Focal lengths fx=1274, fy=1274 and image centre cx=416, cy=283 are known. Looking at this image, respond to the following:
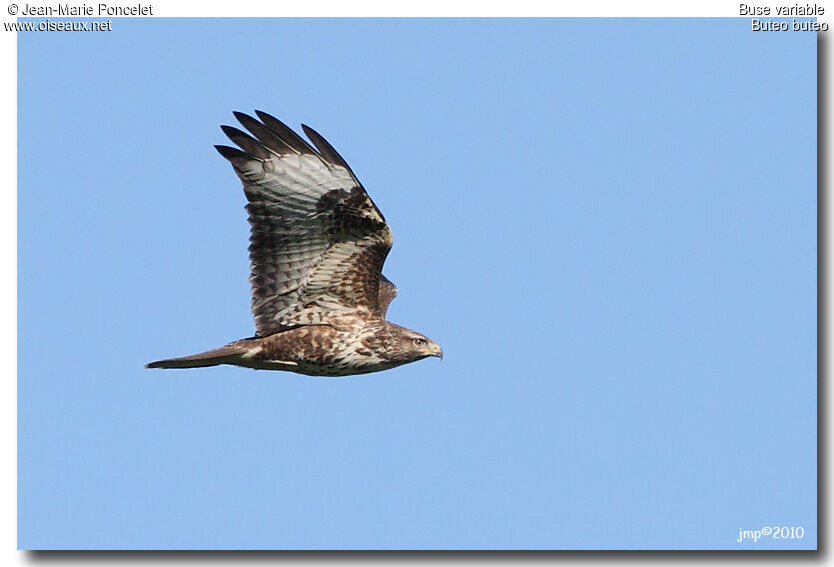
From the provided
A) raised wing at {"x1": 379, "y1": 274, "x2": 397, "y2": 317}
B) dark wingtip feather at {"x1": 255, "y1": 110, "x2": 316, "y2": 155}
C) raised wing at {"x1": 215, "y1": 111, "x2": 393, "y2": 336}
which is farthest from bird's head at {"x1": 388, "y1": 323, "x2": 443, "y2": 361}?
dark wingtip feather at {"x1": 255, "y1": 110, "x2": 316, "y2": 155}

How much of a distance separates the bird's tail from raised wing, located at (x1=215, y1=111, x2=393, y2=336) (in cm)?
34

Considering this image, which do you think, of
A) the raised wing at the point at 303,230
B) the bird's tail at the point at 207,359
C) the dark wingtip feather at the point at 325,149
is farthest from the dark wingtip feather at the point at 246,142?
the bird's tail at the point at 207,359

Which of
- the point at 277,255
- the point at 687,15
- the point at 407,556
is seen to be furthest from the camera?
the point at 687,15

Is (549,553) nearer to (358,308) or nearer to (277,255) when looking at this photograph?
(358,308)

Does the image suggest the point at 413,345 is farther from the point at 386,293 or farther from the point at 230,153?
the point at 230,153

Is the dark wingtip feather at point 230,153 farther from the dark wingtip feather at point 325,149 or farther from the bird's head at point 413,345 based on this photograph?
the bird's head at point 413,345

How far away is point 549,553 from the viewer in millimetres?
9938

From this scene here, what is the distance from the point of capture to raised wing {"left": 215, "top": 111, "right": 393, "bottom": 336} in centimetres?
1022

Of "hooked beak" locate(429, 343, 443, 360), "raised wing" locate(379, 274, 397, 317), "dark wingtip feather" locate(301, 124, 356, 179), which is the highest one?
"dark wingtip feather" locate(301, 124, 356, 179)

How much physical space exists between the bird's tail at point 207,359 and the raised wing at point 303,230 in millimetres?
343

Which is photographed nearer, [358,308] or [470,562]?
[470,562]

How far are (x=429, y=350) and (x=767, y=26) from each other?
422cm

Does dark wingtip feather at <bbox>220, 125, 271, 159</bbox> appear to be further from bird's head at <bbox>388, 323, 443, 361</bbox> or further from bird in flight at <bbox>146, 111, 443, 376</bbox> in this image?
bird's head at <bbox>388, 323, 443, 361</bbox>
